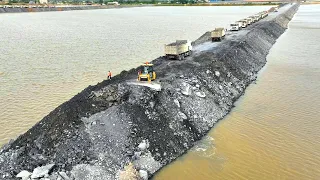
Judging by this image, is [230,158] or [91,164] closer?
[91,164]

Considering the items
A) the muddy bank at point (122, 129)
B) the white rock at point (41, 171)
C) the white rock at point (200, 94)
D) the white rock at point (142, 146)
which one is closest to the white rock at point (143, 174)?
the muddy bank at point (122, 129)

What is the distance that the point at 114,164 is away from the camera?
15914 mm

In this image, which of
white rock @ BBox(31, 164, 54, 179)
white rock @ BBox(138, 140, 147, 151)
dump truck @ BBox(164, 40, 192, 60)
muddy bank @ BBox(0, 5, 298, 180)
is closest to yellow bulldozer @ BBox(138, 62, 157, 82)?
muddy bank @ BBox(0, 5, 298, 180)

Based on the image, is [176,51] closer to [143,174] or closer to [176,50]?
[176,50]

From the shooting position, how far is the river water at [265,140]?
16938 millimetres

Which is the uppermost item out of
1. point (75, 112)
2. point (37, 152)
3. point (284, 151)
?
point (75, 112)

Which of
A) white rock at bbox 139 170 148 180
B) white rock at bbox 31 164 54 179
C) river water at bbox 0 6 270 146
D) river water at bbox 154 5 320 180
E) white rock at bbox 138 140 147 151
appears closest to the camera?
white rock at bbox 31 164 54 179

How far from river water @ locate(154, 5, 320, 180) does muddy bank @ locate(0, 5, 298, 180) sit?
38.7 inches

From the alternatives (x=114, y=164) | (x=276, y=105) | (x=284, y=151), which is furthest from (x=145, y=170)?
(x=276, y=105)

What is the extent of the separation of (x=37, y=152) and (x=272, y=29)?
58.3m

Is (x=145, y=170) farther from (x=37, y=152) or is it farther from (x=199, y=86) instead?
(x=199, y=86)

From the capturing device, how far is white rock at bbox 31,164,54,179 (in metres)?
14.2

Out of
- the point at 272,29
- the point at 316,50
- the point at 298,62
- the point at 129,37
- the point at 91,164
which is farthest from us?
the point at 272,29

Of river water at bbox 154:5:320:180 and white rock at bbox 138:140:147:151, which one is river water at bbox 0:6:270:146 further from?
river water at bbox 154:5:320:180
